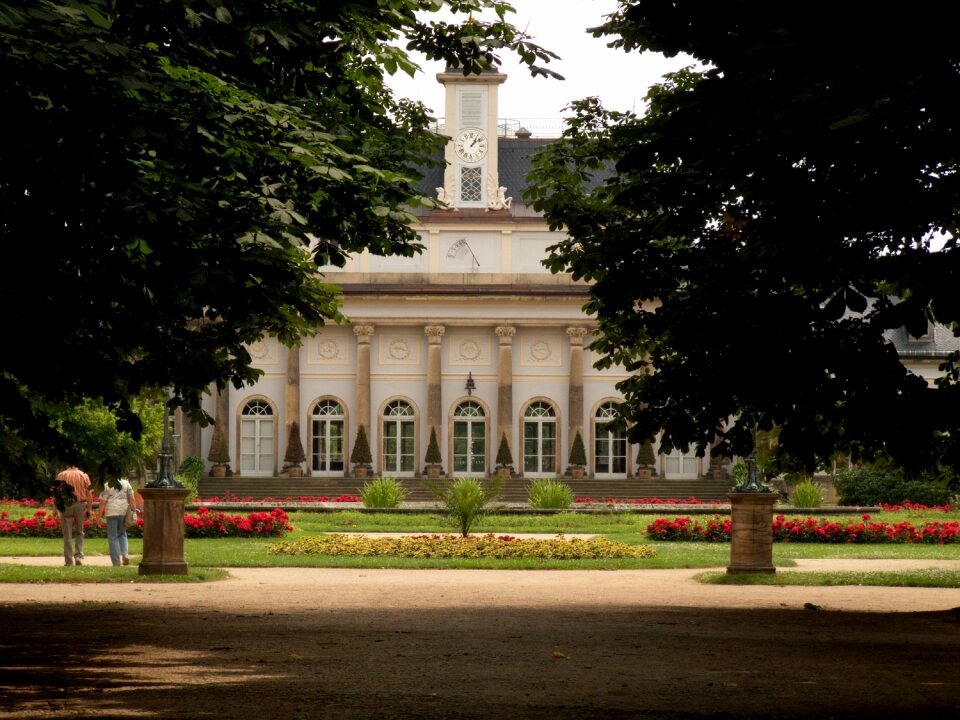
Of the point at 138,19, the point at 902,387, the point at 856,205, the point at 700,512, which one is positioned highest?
the point at 138,19

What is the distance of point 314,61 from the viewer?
9414mm

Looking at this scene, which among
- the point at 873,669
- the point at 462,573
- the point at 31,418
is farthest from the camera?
the point at 462,573

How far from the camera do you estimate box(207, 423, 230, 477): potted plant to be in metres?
45.4

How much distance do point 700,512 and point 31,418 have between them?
84.2 feet

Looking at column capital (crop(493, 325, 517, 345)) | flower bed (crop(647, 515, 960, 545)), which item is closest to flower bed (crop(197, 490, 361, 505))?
column capital (crop(493, 325, 517, 345))

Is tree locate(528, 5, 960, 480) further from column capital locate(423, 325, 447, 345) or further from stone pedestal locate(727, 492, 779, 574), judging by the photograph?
column capital locate(423, 325, 447, 345)

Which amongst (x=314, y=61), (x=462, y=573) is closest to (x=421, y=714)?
(x=314, y=61)

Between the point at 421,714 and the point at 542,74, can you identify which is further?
the point at 542,74

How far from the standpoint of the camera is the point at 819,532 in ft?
78.5

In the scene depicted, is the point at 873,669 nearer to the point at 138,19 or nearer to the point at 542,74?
the point at 542,74

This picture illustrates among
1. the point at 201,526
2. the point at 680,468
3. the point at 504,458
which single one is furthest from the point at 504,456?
the point at 201,526

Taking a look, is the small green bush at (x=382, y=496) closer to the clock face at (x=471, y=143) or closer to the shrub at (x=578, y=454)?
the shrub at (x=578, y=454)

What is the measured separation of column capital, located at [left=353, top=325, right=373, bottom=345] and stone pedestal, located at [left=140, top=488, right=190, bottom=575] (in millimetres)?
32101

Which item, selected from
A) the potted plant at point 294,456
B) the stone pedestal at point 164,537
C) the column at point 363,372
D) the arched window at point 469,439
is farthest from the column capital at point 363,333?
the stone pedestal at point 164,537
